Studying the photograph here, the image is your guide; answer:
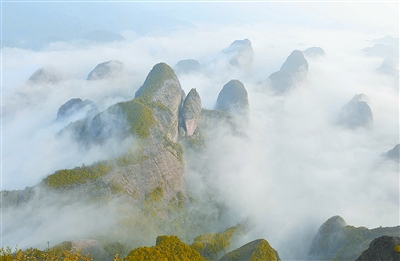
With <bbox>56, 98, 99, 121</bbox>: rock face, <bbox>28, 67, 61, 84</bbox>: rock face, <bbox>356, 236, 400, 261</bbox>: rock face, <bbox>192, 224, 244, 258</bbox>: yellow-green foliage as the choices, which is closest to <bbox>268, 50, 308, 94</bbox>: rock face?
<bbox>56, 98, 99, 121</bbox>: rock face

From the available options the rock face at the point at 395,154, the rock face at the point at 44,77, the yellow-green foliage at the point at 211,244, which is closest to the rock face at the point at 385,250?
the yellow-green foliage at the point at 211,244

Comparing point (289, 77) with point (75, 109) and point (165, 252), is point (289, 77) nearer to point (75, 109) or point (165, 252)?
point (75, 109)

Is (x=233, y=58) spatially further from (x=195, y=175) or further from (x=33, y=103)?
(x=195, y=175)

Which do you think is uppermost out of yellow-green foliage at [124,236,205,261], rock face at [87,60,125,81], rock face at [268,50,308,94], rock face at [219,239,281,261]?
rock face at [87,60,125,81]

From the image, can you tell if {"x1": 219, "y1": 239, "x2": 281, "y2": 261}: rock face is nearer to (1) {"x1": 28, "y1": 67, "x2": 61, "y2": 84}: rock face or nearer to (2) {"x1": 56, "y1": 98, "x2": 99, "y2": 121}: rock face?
(2) {"x1": 56, "y1": 98, "x2": 99, "y2": 121}: rock face

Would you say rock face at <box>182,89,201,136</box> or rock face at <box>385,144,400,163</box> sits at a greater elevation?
rock face at <box>182,89,201,136</box>

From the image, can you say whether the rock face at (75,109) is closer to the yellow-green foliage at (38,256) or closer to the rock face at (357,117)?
the yellow-green foliage at (38,256)

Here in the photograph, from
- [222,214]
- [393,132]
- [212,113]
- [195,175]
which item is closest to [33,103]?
[212,113]
